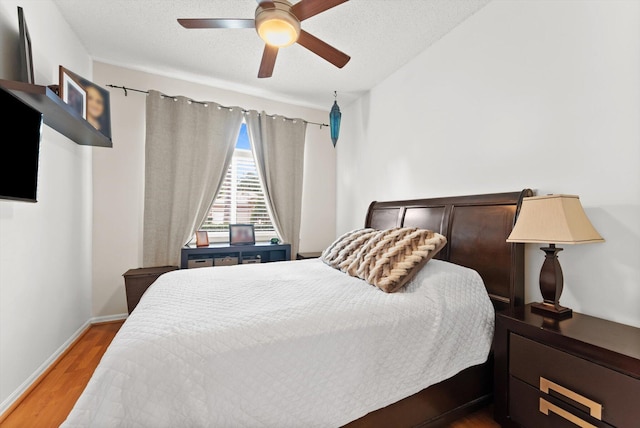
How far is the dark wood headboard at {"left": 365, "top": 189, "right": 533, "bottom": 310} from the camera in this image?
1.62 meters

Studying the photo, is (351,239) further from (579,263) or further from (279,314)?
(579,263)

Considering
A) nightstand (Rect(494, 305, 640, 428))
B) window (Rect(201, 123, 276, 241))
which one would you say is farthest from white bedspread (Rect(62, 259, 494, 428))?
window (Rect(201, 123, 276, 241))

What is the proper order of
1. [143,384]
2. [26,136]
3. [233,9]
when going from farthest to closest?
1. [233,9]
2. [26,136]
3. [143,384]

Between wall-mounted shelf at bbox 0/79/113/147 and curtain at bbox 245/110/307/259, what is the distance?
1.57 metres

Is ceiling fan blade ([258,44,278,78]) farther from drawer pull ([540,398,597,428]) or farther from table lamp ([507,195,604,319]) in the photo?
drawer pull ([540,398,597,428])

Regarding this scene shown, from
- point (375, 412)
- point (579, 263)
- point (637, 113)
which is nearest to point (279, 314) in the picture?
point (375, 412)

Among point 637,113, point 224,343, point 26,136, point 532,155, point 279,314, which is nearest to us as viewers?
point 224,343

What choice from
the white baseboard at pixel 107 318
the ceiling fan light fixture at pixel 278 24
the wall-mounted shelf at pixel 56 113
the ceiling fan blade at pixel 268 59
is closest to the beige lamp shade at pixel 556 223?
the ceiling fan light fixture at pixel 278 24

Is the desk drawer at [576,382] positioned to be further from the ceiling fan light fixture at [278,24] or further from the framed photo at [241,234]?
the framed photo at [241,234]

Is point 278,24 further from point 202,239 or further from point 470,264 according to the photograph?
point 202,239

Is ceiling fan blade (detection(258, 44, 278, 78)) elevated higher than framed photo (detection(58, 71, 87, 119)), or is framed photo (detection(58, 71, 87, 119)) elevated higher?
ceiling fan blade (detection(258, 44, 278, 78))

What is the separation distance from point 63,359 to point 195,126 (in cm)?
242

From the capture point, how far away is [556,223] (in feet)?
4.20

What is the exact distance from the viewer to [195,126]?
10.2 ft
